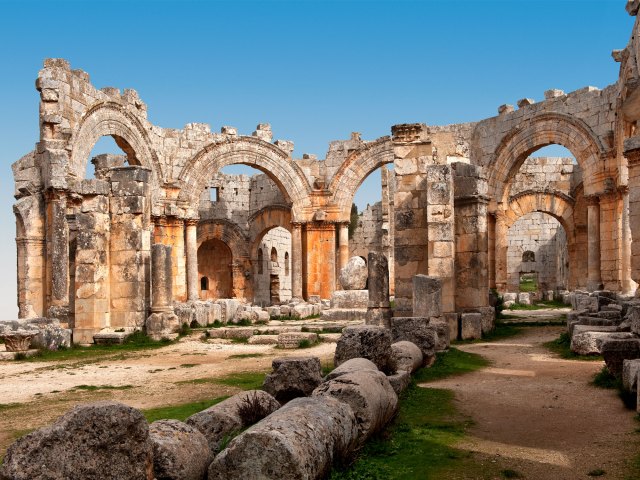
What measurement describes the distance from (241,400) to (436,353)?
584cm

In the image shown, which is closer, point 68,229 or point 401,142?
point 401,142

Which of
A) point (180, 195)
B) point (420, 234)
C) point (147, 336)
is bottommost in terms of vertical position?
point (147, 336)

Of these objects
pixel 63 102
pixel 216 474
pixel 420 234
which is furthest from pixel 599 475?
pixel 63 102

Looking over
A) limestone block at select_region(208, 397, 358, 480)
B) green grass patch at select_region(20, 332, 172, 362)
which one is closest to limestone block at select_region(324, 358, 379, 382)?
limestone block at select_region(208, 397, 358, 480)

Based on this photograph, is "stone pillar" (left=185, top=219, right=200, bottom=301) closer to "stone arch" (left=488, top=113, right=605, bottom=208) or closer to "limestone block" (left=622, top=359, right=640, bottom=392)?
"stone arch" (left=488, top=113, right=605, bottom=208)

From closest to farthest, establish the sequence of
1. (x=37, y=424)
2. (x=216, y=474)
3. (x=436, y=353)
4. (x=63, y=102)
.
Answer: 1. (x=216, y=474)
2. (x=37, y=424)
3. (x=436, y=353)
4. (x=63, y=102)

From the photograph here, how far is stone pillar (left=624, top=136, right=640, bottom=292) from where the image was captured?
986 cm

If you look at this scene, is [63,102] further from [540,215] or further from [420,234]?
[540,215]

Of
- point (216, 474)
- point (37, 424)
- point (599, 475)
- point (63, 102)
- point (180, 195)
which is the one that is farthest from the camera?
point (180, 195)

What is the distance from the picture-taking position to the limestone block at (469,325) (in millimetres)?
13750

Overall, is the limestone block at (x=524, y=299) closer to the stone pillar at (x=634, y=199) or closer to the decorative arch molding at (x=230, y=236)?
the decorative arch molding at (x=230, y=236)

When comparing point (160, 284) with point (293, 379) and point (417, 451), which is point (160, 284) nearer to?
point (293, 379)

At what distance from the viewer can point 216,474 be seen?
4055 millimetres

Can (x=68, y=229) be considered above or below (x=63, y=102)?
below
